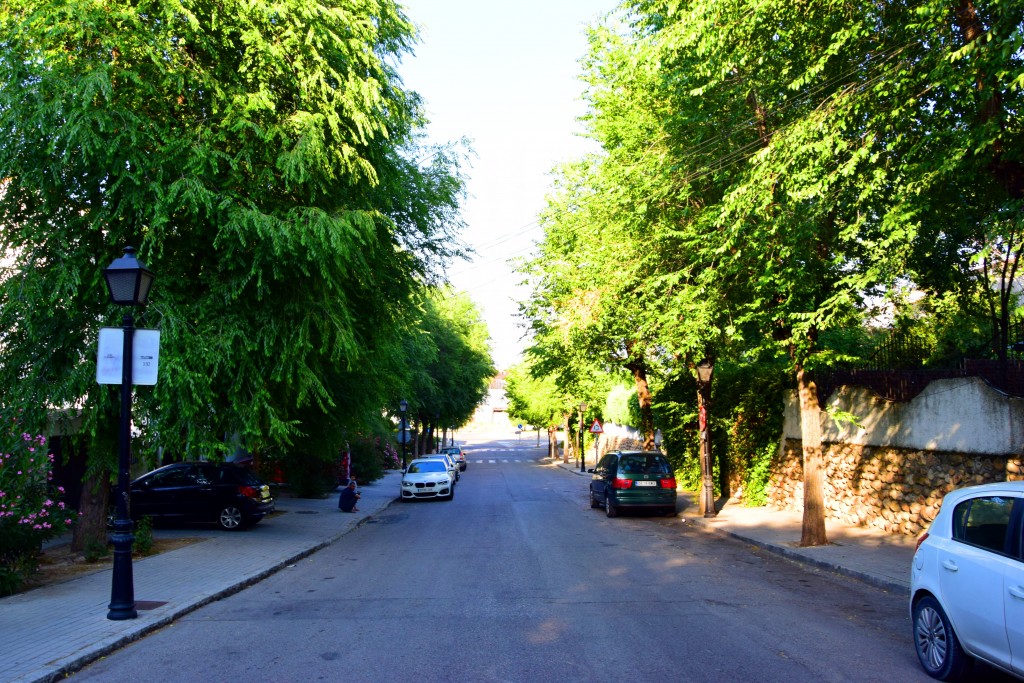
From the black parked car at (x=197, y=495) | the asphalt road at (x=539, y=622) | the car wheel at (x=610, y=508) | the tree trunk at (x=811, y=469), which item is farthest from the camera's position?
the car wheel at (x=610, y=508)

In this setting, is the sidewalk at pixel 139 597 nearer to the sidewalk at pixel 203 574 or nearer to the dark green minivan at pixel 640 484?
the sidewalk at pixel 203 574

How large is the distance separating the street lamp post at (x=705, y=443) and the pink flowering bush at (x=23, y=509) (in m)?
14.3

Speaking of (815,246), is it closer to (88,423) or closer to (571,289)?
(571,289)

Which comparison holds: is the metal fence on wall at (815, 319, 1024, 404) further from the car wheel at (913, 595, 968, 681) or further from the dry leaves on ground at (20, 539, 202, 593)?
the dry leaves on ground at (20, 539, 202, 593)

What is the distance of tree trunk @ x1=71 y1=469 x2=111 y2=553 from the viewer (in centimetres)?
1295

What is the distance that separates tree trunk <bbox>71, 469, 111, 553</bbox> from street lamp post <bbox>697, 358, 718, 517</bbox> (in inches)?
528

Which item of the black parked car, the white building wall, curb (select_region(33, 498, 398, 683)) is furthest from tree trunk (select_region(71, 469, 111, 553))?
the white building wall

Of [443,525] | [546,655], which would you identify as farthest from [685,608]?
[443,525]

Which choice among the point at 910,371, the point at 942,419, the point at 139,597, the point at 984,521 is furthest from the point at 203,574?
the point at 910,371

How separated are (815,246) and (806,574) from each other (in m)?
5.51

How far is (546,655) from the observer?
6801 mm

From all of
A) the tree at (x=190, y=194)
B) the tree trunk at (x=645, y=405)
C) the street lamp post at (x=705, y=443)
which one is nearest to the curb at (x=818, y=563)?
the street lamp post at (x=705, y=443)

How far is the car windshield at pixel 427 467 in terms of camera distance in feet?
93.5

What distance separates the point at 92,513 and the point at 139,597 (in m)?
4.29
